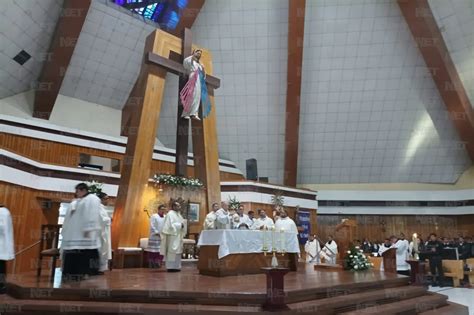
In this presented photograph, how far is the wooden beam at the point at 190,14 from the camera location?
1445cm

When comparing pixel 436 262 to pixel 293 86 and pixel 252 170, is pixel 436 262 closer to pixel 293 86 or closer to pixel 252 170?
pixel 252 170

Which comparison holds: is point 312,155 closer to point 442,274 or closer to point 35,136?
point 442,274

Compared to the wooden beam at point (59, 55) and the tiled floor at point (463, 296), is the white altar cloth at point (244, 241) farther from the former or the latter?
the wooden beam at point (59, 55)

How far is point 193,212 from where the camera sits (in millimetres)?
10727

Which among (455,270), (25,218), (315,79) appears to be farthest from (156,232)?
(315,79)

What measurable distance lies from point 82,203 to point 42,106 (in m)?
9.74

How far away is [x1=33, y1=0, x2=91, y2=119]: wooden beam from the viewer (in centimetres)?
1255

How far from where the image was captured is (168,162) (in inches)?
642

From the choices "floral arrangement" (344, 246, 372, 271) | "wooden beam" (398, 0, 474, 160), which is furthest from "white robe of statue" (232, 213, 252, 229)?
"wooden beam" (398, 0, 474, 160)

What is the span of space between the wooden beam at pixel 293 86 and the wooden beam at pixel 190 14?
328cm

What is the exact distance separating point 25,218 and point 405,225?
15.2 meters

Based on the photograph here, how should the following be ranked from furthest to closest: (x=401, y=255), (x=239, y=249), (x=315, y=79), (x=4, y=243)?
(x=315, y=79) < (x=401, y=255) < (x=239, y=249) < (x=4, y=243)

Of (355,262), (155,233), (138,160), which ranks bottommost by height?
(355,262)

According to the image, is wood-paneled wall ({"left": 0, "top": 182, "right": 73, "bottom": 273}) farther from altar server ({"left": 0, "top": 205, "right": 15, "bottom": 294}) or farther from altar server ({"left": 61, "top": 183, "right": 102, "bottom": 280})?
altar server ({"left": 61, "top": 183, "right": 102, "bottom": 280})
